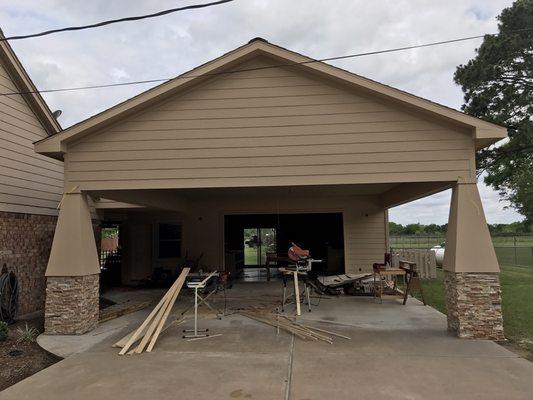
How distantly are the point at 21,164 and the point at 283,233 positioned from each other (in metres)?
12.8

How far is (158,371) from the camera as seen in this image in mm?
→ 5066

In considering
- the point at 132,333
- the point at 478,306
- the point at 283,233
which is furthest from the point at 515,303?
the point at 283,233

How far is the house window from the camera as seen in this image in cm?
1377

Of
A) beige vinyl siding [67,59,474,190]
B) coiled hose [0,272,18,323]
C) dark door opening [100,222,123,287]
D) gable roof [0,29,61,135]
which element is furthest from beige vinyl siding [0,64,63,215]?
dark door opening [100,222,123,287]

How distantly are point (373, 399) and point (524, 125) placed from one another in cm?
1304

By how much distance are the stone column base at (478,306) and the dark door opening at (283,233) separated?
10757 mm

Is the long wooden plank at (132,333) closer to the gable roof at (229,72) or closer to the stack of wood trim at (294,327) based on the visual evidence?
the stack of wood trim at (294,327)

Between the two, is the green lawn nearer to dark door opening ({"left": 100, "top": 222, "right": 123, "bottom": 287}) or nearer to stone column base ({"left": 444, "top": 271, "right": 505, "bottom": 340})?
stone column base ({"left": 444, "top": 271, "right": 505, "bottom": 340})

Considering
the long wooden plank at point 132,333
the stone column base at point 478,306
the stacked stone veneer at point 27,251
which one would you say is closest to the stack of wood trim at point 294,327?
the long wooden plank at point 132,333

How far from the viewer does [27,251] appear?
8.94m

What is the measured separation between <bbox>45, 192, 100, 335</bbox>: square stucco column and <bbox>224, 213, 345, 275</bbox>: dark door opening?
10.6 metres

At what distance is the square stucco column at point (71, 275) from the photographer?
6.91 meters

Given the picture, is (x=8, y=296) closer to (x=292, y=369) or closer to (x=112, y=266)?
(x=292, y=369)

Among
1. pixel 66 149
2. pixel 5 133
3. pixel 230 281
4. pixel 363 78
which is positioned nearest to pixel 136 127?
pixel 66 149
